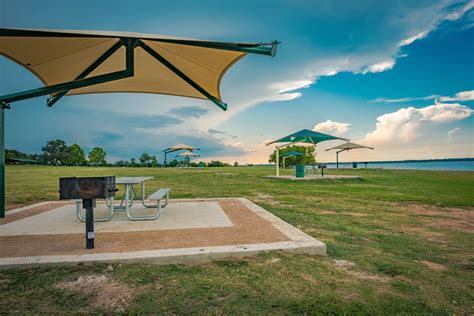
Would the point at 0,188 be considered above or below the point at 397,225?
above

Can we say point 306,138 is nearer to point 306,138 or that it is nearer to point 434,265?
point 306,138

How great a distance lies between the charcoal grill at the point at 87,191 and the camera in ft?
11.1

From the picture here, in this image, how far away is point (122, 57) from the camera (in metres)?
6.43

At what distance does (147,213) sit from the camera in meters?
5.96

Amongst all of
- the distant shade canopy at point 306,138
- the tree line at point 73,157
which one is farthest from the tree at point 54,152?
the distant shade canopy at point 306,138

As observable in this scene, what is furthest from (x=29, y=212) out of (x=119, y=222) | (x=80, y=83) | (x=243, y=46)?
(x=243, y=46)

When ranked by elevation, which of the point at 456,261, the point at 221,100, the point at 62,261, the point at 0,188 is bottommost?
the point at 456,261

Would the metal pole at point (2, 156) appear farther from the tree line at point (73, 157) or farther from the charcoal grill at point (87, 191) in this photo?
the tree line at point (73, 157)

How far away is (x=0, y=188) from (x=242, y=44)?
5739mm

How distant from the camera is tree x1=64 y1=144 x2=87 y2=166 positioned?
54.2 m

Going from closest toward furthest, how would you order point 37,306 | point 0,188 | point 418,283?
point 37,306, point 418,283, point 0,188

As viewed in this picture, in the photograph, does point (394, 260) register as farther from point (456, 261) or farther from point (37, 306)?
A: point (37, 306)

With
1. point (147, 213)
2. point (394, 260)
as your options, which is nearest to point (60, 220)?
point (147, 213)

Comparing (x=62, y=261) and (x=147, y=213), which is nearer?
(x=62, y=261)
